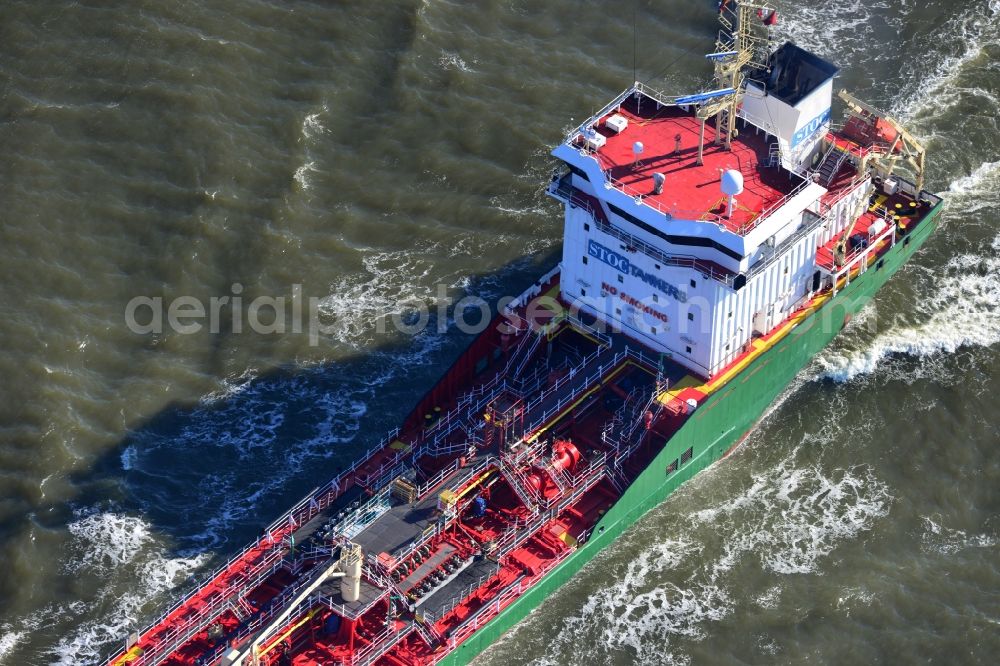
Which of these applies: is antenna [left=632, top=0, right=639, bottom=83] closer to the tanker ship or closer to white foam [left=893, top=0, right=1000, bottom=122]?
white foam [left=893, top=0, right=1000, bottom=122]

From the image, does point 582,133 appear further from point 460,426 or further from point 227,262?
point 227,262

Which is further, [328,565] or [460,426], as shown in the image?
[460,426]

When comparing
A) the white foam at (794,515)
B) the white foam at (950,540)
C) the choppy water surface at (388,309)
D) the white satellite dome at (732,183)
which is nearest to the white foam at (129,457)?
the choppy water surface at (388,309)

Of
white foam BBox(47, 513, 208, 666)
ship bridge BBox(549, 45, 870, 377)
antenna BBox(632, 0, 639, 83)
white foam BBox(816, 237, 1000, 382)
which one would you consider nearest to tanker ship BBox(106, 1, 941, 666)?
ship bridge BBox(549, 45, 870, 377)

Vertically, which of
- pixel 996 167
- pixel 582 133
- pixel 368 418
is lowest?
pixel 368 418

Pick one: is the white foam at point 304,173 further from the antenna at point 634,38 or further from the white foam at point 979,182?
the white foam at point 979,182

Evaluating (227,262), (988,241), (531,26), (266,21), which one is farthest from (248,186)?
(988,241)

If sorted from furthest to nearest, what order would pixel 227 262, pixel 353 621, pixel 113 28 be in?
pixel 113 28 → pixel 227 262 → pixel 353 621
